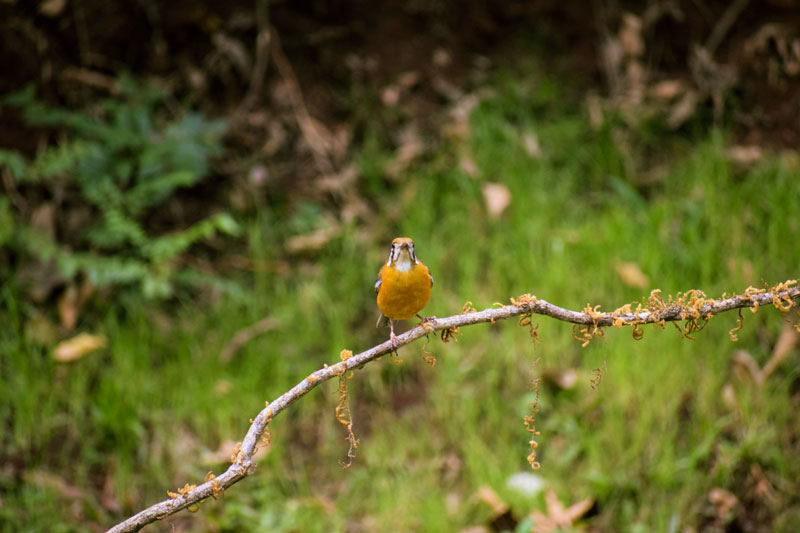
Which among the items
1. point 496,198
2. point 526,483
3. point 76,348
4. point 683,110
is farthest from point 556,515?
point 683,110

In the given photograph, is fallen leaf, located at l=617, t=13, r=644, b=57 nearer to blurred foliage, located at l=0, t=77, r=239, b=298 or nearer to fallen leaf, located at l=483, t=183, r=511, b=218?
fallen leaf, located at l=483, t=183, r=511, b=218

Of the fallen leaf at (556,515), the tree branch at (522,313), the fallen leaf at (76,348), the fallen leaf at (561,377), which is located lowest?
the fallen leaf at (556,515)

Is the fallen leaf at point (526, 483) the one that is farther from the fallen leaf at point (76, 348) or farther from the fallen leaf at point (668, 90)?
the fallen leaf at point (668, 90)

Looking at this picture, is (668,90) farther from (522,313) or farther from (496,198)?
(522,313)

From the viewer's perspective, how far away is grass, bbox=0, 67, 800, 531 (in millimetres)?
3965

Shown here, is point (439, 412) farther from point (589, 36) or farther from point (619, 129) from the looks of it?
point (589, 36)

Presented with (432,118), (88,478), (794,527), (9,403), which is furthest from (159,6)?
(794,527)

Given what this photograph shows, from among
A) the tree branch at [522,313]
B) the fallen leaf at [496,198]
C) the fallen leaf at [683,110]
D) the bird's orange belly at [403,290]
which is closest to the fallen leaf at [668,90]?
the fallen leaf at [683,110]

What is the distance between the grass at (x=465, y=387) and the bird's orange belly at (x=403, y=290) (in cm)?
148

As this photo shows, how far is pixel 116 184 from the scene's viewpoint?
5266 millimetres

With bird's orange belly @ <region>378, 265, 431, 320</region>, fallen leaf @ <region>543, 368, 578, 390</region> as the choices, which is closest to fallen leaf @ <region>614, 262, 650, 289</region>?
fallen leaf @ <region>543, 368, 578, 390</region>

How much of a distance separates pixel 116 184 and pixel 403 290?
3.40 metres

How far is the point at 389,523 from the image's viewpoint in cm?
395

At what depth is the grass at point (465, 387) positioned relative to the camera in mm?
3965
